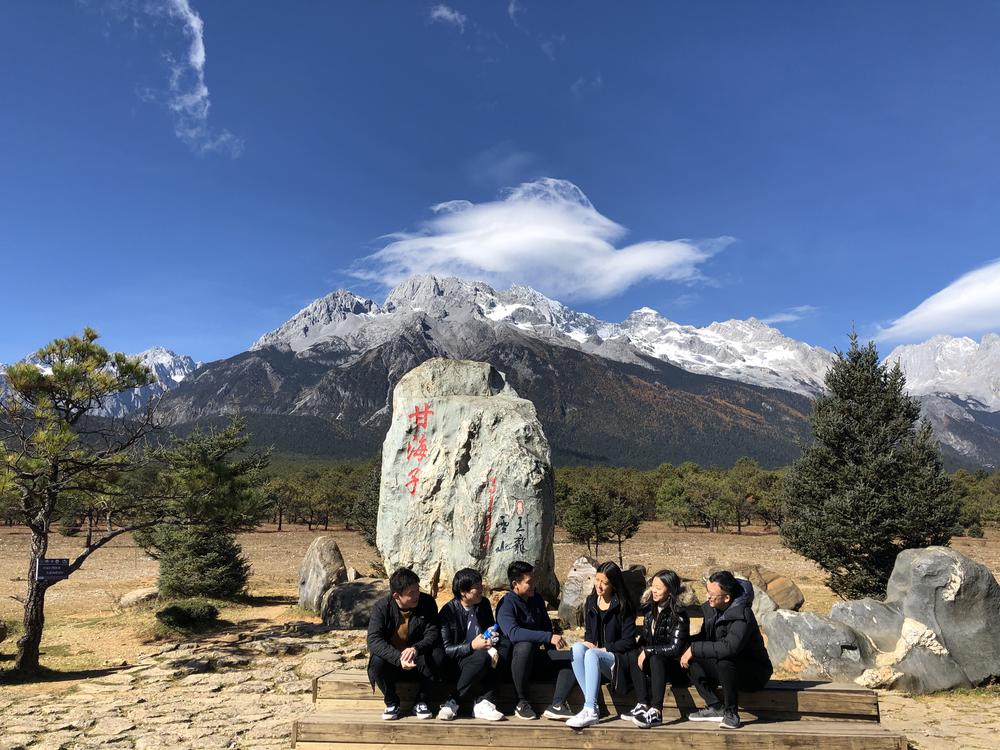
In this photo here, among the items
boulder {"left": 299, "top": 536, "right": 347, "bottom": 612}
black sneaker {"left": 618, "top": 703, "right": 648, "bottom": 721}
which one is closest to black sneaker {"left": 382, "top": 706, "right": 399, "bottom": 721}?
black sneaker {"left": 618, "top": 703, "right": 648, "bottom": 721}

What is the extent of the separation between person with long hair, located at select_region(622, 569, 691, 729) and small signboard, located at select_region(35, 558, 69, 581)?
29.0ft

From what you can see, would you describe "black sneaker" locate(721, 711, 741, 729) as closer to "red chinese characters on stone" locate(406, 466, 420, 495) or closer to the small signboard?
"red chinese characters on stone" locate(406, 466, 420, 495)

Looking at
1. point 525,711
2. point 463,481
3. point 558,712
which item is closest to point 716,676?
point 558,712

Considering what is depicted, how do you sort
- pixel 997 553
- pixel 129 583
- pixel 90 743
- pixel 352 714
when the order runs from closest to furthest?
pixel 352 714 → pixel 90 743 → pixel 129 583 → pixel 997 553

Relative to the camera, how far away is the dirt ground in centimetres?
803

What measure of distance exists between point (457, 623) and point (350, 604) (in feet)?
27.0

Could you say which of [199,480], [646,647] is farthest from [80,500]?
[646,647]

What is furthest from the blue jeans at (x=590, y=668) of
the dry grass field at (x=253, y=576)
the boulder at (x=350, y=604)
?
the dry grass field at (x=253, y=576)

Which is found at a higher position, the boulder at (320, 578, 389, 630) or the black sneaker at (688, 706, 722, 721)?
the black sneaker at (688, 706, 722, 721)

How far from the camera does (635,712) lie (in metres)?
5.56

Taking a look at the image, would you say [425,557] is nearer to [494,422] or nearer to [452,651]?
[494,422]

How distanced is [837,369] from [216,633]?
51.6 ft

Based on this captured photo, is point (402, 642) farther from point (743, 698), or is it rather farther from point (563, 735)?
point (743, 698)

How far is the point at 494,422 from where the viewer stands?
46.0 ft
